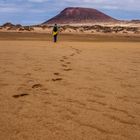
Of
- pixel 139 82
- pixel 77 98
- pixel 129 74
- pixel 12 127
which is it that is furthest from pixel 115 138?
pixel 129 74

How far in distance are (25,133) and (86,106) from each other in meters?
1.20

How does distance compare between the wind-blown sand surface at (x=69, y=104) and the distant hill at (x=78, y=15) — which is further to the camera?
the distant hill at (x=78, y=15)

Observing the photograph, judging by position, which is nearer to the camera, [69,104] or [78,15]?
[69,104]

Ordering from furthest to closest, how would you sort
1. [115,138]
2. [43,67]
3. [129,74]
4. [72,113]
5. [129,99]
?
[43,67], [129,74], [129,99], [72,113], [115,138]

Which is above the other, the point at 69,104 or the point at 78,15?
the point at 78,15

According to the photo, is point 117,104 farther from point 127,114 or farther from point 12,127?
point 12,127

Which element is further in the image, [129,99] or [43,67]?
[43,67]

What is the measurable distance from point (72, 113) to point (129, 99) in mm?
1094

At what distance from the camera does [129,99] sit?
4.71m

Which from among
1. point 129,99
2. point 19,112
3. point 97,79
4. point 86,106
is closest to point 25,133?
point 19,112

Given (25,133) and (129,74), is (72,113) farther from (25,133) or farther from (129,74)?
(129,74)

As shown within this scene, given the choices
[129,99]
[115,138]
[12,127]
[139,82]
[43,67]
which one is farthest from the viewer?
[43,67]

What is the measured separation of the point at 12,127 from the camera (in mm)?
3475

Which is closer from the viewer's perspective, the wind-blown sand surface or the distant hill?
the wind-blown sand surface
